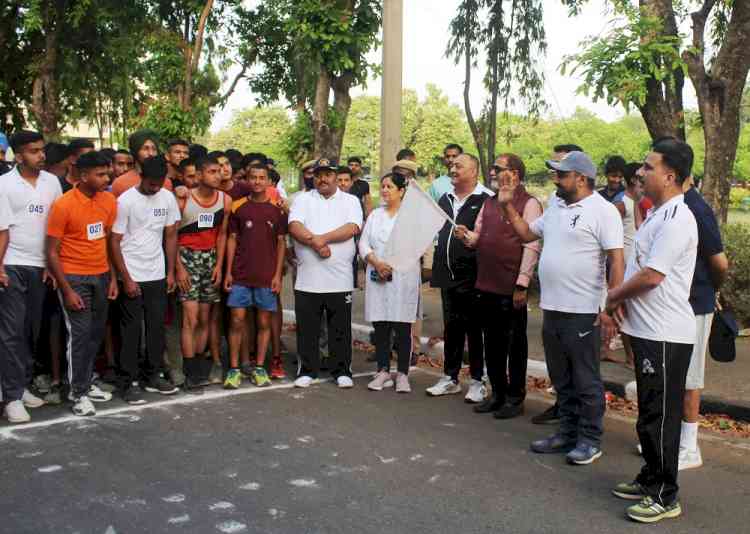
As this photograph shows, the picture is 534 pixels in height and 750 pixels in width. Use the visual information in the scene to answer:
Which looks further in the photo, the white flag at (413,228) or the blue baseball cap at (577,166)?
the white flag at (413,228)

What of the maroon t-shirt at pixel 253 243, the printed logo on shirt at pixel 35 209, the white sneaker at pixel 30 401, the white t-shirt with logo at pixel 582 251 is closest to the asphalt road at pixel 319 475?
the white sneaker at pixel 30 401

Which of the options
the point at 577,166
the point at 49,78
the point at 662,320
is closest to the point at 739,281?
the point at 577,166

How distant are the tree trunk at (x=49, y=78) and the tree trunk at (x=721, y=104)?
13.8 meters

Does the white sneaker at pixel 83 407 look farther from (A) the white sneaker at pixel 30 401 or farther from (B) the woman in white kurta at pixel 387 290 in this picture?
(B) the woman in white kurta at pixel 387 290

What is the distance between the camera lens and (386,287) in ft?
24.1

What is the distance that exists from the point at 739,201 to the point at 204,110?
49168 mm

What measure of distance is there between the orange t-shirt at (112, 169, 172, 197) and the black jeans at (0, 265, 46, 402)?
104 cm

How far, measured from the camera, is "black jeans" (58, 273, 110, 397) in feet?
20.8

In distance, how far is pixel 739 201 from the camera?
2267 inches

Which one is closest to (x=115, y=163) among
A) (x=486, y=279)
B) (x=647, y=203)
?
(x=486, y=279)

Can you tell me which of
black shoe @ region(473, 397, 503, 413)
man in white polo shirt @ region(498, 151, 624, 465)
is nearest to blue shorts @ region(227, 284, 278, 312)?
black shoe @ region(473, 397, 503, 413)

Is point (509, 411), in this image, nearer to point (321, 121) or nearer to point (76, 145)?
point (76, 145)

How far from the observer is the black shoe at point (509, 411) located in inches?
255

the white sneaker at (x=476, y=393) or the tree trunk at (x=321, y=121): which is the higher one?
the tree trunk at (x=321, y=121)
